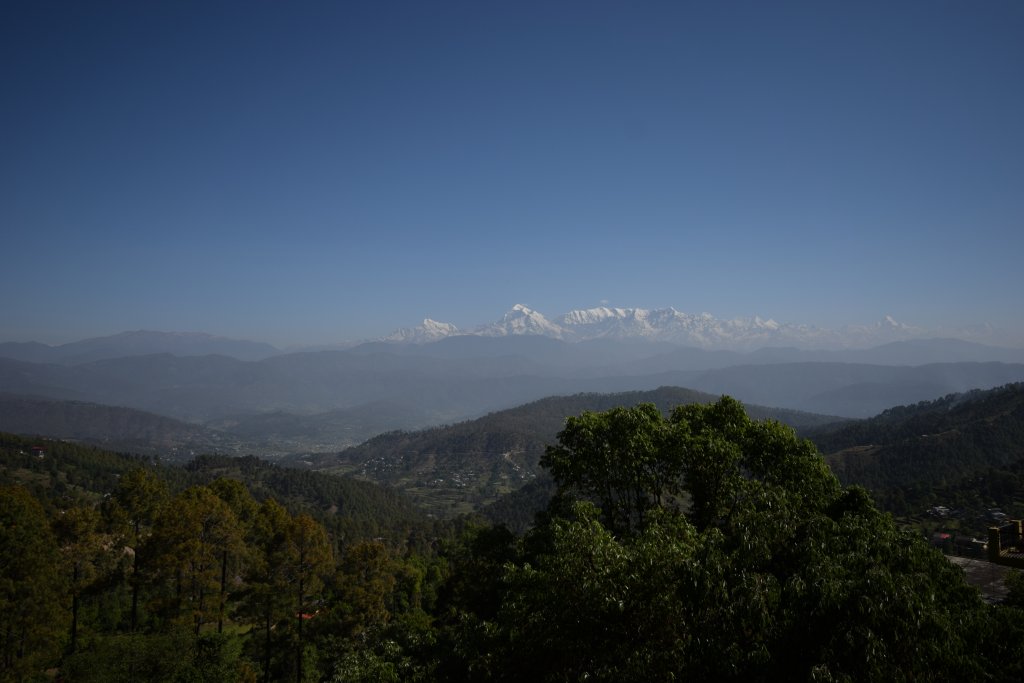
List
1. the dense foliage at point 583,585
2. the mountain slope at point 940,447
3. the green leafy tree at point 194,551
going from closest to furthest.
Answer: the dense foliage at point 583,585 → the green leafy tree at point 194,551 → the mountain slope at point 940,447

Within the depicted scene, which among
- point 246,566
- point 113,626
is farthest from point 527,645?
point 113,626

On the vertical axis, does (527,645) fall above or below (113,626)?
above

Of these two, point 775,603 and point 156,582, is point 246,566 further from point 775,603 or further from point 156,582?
point 775,603

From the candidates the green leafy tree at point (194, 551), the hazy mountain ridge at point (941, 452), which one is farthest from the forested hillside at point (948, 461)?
the green leafy tree at point (194, 551)

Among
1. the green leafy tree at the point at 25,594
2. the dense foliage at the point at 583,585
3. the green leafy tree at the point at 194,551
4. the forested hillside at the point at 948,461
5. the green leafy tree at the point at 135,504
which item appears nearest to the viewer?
the dense foliage at the point at 583,585

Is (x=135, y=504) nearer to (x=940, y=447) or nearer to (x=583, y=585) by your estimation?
(x=583, y=585)

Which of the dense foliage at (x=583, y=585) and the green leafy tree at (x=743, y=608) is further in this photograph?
the dense foliage at (x=583, y=585)

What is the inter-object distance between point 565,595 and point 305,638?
24.7 metres

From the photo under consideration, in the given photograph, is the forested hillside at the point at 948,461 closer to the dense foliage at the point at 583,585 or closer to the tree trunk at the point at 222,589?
the dense foliage at the point at 583,585

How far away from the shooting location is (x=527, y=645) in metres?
10.2

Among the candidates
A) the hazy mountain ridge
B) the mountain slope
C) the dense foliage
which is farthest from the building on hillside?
the mountain slope

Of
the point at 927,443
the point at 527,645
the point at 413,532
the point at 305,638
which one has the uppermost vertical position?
the point at 527,645

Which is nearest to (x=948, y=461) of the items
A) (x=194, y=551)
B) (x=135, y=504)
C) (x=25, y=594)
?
(x=194, y=551)

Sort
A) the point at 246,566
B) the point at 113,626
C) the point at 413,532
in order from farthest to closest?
the point at 413,532 < the point at 113,626 < the point at 246,566
